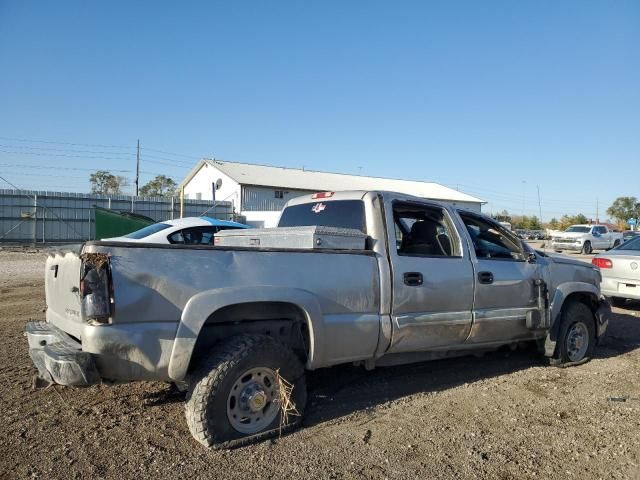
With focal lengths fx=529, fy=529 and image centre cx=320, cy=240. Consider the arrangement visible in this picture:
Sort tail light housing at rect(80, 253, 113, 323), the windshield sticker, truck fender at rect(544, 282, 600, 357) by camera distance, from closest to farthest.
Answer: tail light housing at rect(80, 253, 113, 323) → the windshield sticker → truck fender at rect(544, 282, 600, 357)

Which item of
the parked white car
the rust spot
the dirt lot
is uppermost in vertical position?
the parked white car

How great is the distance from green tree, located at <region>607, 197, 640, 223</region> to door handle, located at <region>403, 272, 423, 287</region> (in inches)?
3978

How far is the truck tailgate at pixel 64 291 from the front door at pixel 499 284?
11.1 ft

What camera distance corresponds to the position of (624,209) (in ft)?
312

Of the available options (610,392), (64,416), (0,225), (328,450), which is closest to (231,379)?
(328,450)

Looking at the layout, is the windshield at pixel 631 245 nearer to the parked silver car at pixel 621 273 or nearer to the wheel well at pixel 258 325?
the parked silver car at pixel 621 273

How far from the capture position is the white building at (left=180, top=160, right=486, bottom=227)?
39438 mm

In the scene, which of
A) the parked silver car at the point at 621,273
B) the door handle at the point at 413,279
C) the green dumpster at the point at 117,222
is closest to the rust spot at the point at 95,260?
the door handle at the point at 413,279

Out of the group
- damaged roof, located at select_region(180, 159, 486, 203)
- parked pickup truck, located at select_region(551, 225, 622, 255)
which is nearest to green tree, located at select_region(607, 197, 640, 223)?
damaged roof, located at select_region(180, 159, 486, 203)

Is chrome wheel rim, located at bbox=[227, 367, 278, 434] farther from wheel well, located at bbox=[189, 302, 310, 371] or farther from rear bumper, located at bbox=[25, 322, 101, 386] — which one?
rear bumper, located at bbox=[25, 322, 101, 386]

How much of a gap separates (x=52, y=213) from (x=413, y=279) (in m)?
23.7

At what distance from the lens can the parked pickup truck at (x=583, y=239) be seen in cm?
3067

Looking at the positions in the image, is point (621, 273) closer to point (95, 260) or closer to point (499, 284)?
point (499, 284)

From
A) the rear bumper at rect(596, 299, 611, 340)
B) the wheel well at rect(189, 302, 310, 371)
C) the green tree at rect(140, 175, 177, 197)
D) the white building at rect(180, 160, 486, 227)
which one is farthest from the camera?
the green tree at rect(140, 175, 177, 197)
